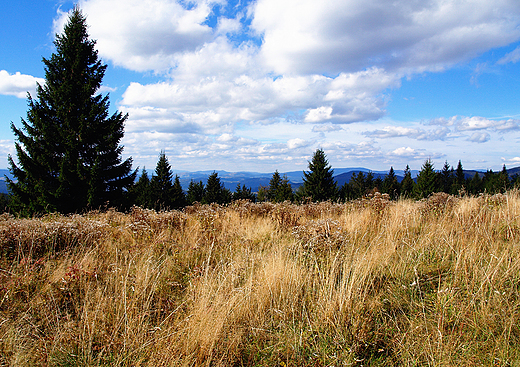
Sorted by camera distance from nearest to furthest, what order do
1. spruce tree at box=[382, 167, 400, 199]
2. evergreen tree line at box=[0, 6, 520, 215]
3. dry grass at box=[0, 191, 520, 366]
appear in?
1. dry grass at box=[0, 191, 520, 366]
2. evergreen tree line at box=[0, 6, 520, 215]
3. spruce tree at box=[382, 167, 400, 199]

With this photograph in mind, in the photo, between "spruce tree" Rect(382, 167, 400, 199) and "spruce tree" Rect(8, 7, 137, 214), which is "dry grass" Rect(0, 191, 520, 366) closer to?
"spruce tree" Rect(8, 7, 137, 214)

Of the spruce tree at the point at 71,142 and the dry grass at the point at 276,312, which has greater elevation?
the spruce tree at the point at 71,142

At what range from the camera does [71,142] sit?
1938cm

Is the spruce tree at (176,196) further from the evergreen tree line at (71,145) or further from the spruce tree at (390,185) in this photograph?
the spruce tree at (390,185)

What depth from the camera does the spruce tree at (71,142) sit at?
18578 millimetres

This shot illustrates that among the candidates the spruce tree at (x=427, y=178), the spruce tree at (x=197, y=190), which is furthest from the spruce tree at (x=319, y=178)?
the spruce tree at (x=197, y=190)

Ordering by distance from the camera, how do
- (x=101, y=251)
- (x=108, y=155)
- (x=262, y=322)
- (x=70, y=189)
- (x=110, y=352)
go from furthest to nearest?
(x=108, y=155) → (x=70, y=189) → (x=101, y=251) → (x=262, y=322) → (x=110, y=352)

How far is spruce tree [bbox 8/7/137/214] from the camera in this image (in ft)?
61.0

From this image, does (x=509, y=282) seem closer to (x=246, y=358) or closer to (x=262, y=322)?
(x=262, y=322)

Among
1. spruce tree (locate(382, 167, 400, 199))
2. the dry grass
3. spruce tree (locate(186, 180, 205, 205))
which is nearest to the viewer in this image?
the dry grass

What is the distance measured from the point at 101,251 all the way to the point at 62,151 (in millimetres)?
20723

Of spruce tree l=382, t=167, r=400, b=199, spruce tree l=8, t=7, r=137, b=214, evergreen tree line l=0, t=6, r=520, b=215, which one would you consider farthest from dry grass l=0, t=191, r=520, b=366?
spruce tree l=382, t=167, r=400, b=199

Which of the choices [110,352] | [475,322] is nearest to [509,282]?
[475,322]

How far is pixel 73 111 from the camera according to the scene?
20344mm
